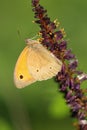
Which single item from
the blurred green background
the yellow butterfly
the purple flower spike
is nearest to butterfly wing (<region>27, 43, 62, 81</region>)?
the yellow butterfly

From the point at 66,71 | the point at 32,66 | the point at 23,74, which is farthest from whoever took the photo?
the point at 32,66

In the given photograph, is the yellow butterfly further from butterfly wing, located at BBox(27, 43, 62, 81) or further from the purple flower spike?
the purple flower spike

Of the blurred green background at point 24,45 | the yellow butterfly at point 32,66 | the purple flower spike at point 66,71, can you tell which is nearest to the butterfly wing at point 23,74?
the yellow butterfly at point 32,66

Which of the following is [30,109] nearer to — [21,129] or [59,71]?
[21,129]

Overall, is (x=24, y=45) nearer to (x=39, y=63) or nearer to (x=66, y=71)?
(x=39, y=63)

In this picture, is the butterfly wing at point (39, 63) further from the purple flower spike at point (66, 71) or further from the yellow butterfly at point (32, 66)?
the purple flower spike at point (66, 71)

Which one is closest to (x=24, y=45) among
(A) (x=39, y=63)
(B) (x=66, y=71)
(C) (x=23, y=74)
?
(A) (x=39, y=63)
